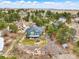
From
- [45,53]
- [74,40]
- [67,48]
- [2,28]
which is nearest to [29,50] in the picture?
[45,53]

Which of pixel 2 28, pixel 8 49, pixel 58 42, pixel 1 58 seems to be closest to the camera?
pixel 1 58

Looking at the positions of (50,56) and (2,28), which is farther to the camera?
(2,28)

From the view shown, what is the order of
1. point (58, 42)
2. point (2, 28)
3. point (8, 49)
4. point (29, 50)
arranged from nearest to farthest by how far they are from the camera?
point (29, 50)
point (8, 49)
point (58, 42)
point (2, 28)

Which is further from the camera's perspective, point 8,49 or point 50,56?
point 8,49

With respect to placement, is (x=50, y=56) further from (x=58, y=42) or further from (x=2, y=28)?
(x=2, y=28)

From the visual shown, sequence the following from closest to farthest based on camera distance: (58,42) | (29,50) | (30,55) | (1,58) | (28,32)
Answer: (1,58) → (30,55) → (29,50) → (58,42) → (28,32)

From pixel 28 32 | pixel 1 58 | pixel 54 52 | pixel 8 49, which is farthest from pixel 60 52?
pixel 28 32

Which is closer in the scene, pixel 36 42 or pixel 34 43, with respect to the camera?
pixel 34 43

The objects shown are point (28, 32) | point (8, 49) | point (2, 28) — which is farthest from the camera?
point (2, 28)

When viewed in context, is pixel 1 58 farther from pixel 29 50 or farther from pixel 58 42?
pixel 58 42
